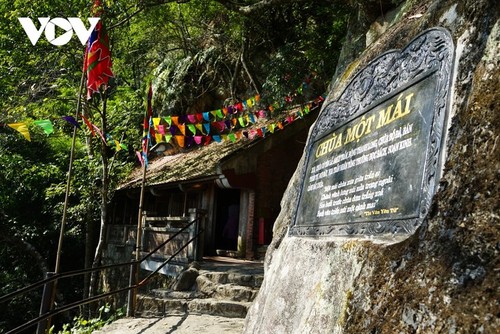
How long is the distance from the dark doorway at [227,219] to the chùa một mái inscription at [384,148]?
10.2 m

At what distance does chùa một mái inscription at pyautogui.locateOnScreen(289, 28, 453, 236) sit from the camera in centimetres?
240

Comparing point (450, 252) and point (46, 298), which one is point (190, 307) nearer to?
point (46, 298)

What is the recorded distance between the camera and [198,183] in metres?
11.9

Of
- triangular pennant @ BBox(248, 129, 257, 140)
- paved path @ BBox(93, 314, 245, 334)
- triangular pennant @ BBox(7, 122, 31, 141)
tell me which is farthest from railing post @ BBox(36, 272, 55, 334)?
triangular pennant @ BBox(248, 129, 257, 140)

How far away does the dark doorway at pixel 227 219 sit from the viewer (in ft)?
45.6

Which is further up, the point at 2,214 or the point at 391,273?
the point at 391,273

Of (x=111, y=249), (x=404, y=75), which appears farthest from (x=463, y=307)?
(x=111, y=249)

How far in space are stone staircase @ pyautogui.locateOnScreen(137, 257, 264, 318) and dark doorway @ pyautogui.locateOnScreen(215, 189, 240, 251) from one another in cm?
502

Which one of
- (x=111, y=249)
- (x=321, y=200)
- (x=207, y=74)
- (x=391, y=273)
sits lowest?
(x=111, y=249)

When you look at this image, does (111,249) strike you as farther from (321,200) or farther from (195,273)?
(321,200)

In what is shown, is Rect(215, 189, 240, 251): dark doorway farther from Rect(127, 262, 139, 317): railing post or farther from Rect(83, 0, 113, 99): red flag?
Rect(83, 0, 113, 99): red flag

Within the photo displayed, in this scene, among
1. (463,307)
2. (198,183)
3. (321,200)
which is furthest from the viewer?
(198,183)

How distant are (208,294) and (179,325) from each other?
1.34 metres

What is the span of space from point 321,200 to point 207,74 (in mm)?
14041
